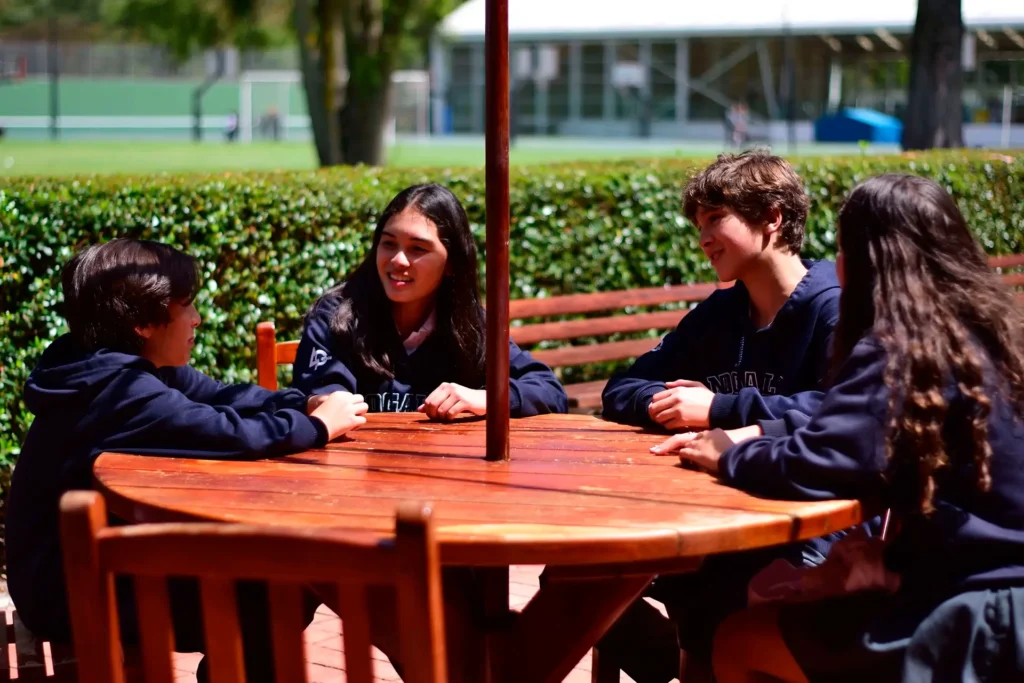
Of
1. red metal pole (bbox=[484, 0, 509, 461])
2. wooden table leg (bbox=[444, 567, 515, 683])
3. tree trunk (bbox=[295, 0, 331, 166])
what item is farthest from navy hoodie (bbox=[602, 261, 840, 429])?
tree trunk (bbox=[295, 0, 331, 166])

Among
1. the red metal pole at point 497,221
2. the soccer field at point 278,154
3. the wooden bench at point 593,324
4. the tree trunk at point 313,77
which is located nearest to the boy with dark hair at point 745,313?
the red metal pole at point 497,221

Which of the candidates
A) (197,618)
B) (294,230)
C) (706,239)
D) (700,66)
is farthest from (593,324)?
(700,66)

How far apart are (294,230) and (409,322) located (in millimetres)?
2024

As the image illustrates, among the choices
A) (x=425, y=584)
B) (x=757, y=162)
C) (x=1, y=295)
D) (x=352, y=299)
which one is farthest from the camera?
(x=1, y=295)

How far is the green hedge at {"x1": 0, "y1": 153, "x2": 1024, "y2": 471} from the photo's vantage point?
4652mm

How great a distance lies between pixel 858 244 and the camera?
2439 mm

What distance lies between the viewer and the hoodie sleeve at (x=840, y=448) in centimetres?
228

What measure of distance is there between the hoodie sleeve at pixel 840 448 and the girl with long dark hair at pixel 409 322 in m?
1.18

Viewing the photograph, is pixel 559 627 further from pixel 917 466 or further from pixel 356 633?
pixel 356 633

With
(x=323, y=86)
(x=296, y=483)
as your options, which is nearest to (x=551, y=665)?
(x=296, y=483)

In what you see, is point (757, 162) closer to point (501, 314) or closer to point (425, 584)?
point (501, 314)

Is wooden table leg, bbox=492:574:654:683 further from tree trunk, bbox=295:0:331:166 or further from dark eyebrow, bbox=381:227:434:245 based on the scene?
tree trunk, bbox=295:0:331:166

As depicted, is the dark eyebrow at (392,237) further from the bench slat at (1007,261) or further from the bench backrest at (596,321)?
the bench slat at (1007,261)

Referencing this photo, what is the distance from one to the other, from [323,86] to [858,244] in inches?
705
